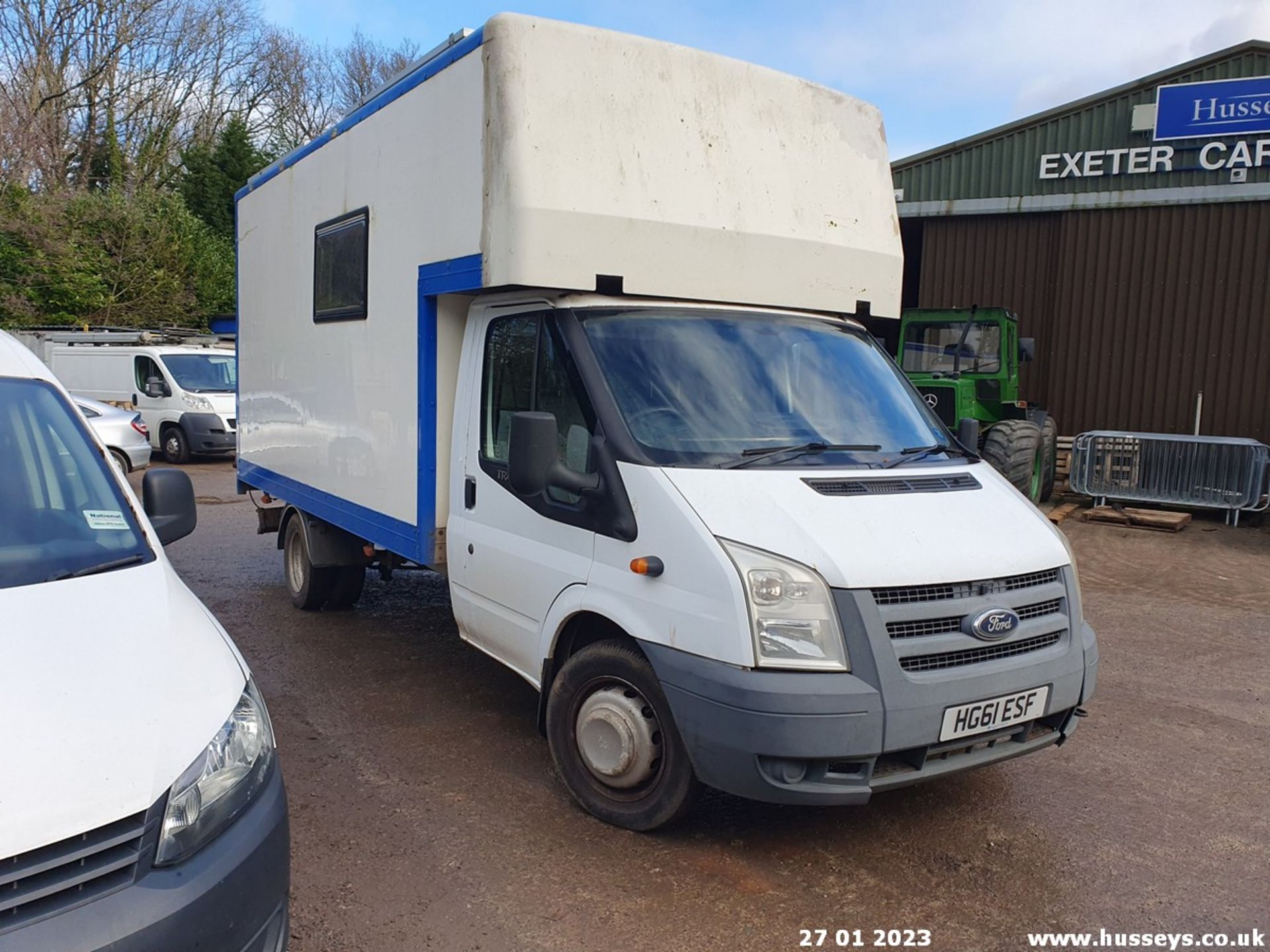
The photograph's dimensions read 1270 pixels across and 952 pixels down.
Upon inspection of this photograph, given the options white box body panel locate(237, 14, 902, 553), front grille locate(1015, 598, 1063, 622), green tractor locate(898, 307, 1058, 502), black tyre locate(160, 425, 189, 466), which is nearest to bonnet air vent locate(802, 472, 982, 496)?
front grille locate(1015, 598, 1063, 622)

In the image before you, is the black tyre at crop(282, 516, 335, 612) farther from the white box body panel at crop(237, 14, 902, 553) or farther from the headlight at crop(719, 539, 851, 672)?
the headlight at crop(719, 539, 851, 672)

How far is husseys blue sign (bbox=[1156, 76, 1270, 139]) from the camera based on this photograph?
1367cm

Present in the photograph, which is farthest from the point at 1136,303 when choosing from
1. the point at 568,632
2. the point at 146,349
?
the point at 146,349

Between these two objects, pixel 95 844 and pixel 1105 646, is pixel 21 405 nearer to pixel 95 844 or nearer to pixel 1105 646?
pixel 95 844

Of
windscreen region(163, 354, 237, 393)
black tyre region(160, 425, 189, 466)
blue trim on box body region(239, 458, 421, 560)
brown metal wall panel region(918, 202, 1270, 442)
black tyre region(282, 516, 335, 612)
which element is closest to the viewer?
blue trim on box body region(239, 458, 421, 560)

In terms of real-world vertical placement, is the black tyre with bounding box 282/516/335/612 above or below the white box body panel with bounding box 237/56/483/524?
below

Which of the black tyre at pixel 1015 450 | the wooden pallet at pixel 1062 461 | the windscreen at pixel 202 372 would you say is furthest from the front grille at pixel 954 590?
the windscreen at pixel 202 372

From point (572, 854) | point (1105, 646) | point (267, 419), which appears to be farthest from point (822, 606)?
point (267, 419)

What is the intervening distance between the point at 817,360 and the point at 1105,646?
386 cm

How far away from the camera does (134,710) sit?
243 cm

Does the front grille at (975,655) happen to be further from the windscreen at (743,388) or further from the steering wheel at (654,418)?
the steering wheel at (654,418)

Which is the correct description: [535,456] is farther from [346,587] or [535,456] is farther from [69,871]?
[346,587]

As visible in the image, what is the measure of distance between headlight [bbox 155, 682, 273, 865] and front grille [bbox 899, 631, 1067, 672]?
2.06 metres

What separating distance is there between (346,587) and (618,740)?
13.5 feet
